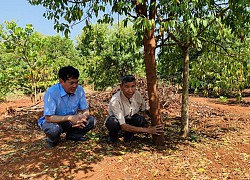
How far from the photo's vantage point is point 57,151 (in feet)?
9.96

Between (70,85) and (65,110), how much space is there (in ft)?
1.31

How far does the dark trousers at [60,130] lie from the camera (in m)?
3.11

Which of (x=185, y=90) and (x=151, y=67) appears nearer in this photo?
(x=151, y=67)

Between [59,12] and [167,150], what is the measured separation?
2.25m

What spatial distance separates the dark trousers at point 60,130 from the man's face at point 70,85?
0.48 m

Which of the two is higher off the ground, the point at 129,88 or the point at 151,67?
the point at 151,67

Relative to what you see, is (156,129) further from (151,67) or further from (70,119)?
(70,119)

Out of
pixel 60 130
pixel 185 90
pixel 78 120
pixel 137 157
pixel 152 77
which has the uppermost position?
pixel 152 77

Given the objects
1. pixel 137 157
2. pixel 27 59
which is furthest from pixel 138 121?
pixel 27 59

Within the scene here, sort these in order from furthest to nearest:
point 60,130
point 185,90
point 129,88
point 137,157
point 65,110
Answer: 1. point 185,90
2. point 65,110
3. point 60,130
4. point 129,88
5. point 137,157

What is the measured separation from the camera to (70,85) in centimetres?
309

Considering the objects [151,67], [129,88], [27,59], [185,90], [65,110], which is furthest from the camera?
[27,59]

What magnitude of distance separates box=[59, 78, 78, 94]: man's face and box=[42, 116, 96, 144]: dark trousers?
18.9 inches

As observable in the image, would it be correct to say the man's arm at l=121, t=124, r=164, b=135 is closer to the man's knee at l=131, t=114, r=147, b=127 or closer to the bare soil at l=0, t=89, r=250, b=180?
the bare soil at l=0, t=89, r=250, b=180
